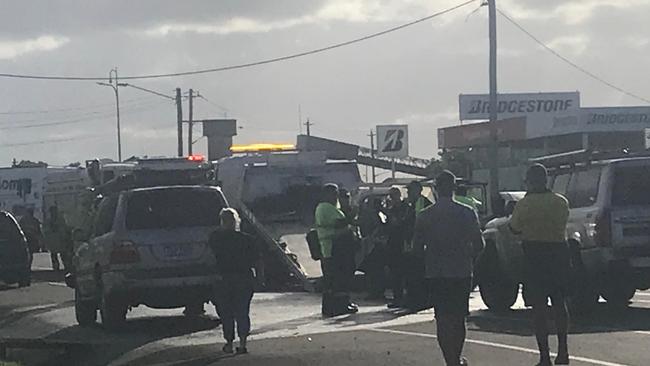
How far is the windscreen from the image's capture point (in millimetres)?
18391

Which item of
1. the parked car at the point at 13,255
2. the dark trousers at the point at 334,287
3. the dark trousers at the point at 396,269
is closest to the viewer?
the dark trousers at the point at 334,287

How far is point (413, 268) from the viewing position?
64.0ft

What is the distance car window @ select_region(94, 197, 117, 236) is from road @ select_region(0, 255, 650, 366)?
140cm

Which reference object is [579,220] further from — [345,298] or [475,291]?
[475,291]

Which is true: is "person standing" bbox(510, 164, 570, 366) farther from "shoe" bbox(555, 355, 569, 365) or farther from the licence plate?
the licence plate

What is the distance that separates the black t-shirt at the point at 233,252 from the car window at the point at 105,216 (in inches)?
144

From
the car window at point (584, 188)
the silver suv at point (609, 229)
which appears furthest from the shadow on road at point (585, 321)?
the car window at point (584, 188)

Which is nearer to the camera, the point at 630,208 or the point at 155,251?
the point at 630,208

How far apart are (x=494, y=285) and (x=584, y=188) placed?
2023 millimetres

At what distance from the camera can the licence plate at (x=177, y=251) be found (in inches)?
713

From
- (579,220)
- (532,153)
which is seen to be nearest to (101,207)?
(579,220)

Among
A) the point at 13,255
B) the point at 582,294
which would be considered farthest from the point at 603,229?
the point at 13,255

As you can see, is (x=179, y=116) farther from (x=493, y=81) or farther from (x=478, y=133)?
(x=493, y=81)

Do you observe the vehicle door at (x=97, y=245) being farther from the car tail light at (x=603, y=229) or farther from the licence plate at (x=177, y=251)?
the car tail light at (x=603, y=229)
